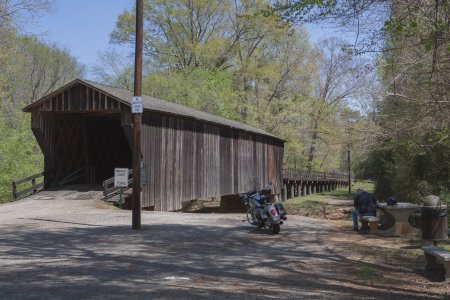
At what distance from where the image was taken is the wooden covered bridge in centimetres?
1897

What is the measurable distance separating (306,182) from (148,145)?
3389cm

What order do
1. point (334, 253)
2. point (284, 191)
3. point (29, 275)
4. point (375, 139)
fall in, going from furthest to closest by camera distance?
point (284, 191), point (375, 139), point (334, 253), point (29, 275)

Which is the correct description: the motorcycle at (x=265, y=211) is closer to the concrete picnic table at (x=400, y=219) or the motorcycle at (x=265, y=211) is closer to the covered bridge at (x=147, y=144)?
the concrete picnic table at (x=400, y=219)

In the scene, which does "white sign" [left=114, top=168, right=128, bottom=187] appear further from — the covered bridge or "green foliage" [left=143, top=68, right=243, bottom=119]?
"green foliage" [left=143, top=68, right=243, bottom=119]

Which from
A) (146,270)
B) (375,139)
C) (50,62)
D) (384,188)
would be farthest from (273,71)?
(146,270)

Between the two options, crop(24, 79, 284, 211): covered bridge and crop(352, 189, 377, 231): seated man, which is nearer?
crop(352, 189, 377, 231): seated man

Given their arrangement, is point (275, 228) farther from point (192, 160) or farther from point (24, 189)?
point (24, 189)

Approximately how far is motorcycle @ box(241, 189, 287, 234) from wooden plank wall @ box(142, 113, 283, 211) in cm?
759

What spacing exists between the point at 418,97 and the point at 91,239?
31.0 feet

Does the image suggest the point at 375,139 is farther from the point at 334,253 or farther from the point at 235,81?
the point at 235,81

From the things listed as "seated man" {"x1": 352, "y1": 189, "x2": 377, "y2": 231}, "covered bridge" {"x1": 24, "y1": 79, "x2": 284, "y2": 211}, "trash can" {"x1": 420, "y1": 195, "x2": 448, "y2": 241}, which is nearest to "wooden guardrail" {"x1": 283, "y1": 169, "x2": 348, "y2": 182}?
"covered bridge" {"x1": 24, "y1": 79, "x2": 284, "y2": 211}

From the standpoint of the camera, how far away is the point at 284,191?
130 ft

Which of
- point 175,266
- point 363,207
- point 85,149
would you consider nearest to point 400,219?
point 363,207

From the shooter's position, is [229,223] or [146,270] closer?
[146,270]
